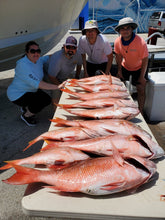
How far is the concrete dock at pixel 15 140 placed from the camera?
1923 mm

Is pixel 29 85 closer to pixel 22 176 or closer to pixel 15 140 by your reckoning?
pixel 15 140

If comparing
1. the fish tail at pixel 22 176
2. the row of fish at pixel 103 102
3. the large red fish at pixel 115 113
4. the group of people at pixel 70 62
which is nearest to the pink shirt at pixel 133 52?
the group of people at pixel 70 62

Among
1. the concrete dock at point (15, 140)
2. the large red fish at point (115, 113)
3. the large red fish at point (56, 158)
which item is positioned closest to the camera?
the large red fish at point (56, 158)

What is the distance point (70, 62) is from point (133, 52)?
1117mm

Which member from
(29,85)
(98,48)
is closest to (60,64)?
(29,85)

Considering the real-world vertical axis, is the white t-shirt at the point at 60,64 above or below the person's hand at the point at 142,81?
above

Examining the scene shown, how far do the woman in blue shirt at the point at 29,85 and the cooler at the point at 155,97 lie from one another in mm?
1697

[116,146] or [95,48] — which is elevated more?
[95,48]

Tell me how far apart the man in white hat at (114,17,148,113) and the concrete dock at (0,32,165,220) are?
798 millimetres

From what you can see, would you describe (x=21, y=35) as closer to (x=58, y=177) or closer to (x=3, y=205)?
(x=3, y=205)

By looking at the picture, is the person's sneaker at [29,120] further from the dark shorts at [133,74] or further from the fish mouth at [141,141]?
the fish mouth at [141,141]

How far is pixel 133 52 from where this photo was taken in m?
3.41

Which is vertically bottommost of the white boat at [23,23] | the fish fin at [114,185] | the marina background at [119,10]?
the fish fin at [114,185]

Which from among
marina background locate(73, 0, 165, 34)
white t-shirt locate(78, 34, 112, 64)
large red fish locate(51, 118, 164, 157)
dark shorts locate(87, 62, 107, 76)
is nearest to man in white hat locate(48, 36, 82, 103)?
white t-shirt locate(78, 34, 112, 64)
